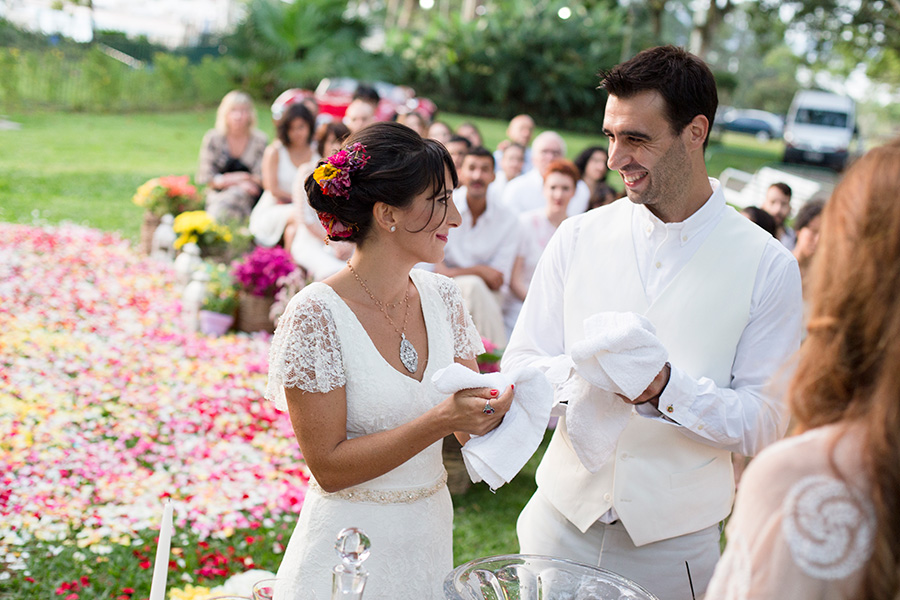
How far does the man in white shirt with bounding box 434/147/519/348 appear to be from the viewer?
6.46m

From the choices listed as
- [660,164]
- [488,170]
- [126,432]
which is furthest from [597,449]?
[488,170]

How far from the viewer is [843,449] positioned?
3.49 ft

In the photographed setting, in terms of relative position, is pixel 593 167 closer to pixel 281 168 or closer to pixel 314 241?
pixel 314 241

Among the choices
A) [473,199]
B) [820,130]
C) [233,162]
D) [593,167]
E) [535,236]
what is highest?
[820,130]

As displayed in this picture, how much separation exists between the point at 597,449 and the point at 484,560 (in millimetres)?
604

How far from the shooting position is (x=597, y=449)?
2.17m

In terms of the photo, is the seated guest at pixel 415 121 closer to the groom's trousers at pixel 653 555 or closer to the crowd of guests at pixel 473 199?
the crowd of guests at pixel 473 199

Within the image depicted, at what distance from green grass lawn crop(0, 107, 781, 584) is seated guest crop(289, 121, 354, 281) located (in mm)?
2469

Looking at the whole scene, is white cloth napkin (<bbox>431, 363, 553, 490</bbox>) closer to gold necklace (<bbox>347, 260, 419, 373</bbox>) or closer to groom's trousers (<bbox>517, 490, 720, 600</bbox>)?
gold necklace (<bbox>347, 260, 419, 373</bbox>)

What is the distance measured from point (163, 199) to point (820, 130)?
24969 millimetres

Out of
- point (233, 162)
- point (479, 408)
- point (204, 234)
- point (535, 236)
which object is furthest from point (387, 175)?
point (233, 162)

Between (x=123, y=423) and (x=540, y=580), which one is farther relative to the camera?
(x=123, y=423)

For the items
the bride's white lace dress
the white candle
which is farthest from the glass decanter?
the bride's white lace dress

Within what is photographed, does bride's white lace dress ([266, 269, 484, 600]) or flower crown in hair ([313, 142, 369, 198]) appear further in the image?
flower crown in hair ([313, 142, 369, 198])
